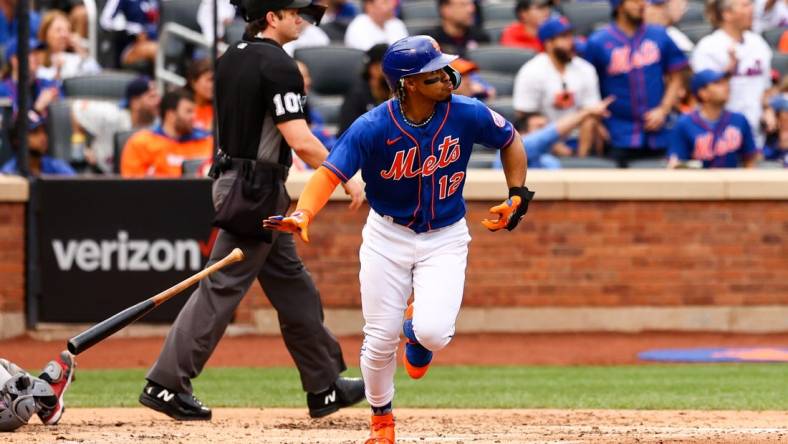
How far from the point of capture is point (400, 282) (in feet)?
20.9

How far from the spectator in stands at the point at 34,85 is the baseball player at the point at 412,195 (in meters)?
6.46

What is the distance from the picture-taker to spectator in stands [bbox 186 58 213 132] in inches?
450

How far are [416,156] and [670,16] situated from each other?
30.2 ft

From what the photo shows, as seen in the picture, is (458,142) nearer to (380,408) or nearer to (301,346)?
(380,408)

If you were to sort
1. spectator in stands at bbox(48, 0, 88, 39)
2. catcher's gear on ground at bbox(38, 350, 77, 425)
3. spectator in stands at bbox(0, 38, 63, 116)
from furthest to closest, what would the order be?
1. spectator in stands at bbox(48, 0, 88, 39)
2. spectator in stands at bbox(0, 38, 63, 116)
3. catcher's gear on ground at bbox(38, 350, 77, 425)

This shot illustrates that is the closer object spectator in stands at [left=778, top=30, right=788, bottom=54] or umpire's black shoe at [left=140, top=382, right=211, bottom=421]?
umpire's black shoe at [left=140, top=382, right=211, bottom=421]

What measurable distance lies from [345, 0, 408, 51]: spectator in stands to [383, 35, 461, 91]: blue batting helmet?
765cm

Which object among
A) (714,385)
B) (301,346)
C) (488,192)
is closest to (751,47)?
(488,192)

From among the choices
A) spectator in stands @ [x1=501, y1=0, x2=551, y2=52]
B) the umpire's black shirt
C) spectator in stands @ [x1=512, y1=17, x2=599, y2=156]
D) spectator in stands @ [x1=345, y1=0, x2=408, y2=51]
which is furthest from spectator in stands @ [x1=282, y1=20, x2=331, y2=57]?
the umpire's black shirt

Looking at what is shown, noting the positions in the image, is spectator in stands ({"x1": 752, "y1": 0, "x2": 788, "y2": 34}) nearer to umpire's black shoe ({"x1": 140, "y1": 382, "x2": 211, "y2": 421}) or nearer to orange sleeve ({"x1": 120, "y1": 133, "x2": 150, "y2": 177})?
orange sleeve ({"x1": 120, "y1": 133, "x2": 150, "y2": 177})

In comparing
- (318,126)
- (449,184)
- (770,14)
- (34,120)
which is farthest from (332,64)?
(449,184)

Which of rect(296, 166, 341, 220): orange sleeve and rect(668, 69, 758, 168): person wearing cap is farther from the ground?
rect(296, 166, 341, 220): orange sleeve

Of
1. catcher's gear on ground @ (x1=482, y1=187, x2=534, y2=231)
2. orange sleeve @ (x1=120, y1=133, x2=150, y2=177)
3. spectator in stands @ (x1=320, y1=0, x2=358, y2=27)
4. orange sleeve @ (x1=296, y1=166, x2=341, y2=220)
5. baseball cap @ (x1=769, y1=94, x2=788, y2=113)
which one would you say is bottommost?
orange sleeve @ (x1=120, y1=133, x2=150, y2=177)

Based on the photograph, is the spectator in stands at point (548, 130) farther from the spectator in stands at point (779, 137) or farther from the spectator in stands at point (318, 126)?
the spectator in stands at point (779, 137)
